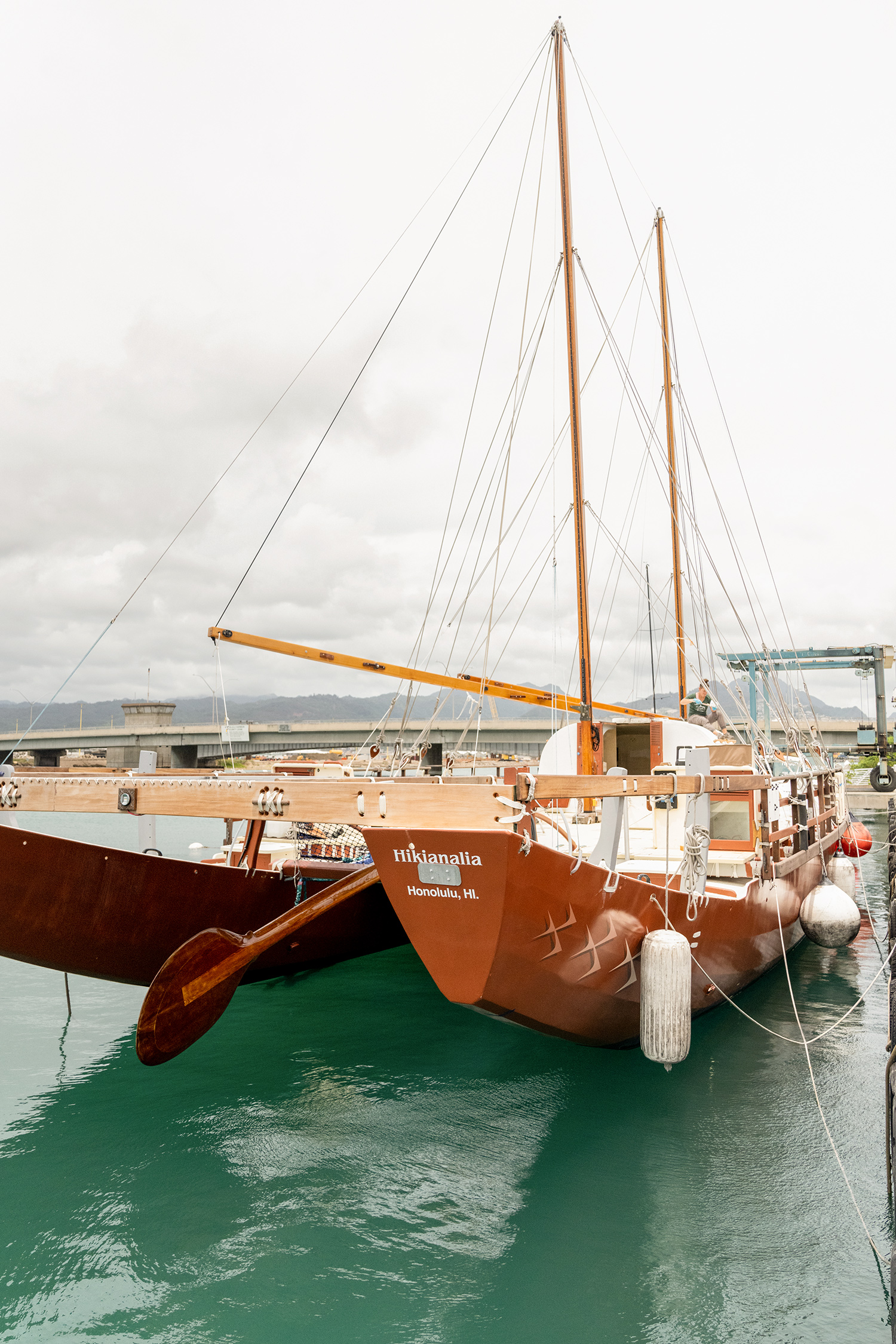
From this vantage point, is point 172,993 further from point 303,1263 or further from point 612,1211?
point 612,1211

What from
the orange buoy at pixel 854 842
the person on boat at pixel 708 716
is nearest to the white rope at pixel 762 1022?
the person on boat at pixel 708 716

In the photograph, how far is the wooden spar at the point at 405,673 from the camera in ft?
37.5

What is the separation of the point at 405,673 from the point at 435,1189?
8.24m

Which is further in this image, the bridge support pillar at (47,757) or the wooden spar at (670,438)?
the bridge support pillar at (47,757)

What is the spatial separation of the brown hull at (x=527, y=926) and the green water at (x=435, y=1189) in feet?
3.35

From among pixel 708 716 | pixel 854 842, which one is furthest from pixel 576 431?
pixel 854 842

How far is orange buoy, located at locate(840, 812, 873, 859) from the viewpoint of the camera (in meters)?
16.4

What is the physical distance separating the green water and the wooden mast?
3400 mm

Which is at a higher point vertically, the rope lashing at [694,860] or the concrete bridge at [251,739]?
the concrete bridge at [251,739]

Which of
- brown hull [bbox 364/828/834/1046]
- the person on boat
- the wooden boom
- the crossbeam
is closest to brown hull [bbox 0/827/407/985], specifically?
the wooden boom

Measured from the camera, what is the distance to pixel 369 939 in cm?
1124

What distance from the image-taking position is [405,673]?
42.3 ft

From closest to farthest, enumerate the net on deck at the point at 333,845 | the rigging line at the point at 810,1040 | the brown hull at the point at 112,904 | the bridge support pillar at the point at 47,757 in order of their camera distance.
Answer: the rigging line at the point at 810,1040, the brown hull at the point at 112,904, the net on deck at the point at 333,845, the bridge support pillar at the point at 47,757

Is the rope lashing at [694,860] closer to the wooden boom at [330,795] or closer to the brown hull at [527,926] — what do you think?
the brown hull at [527,926]
